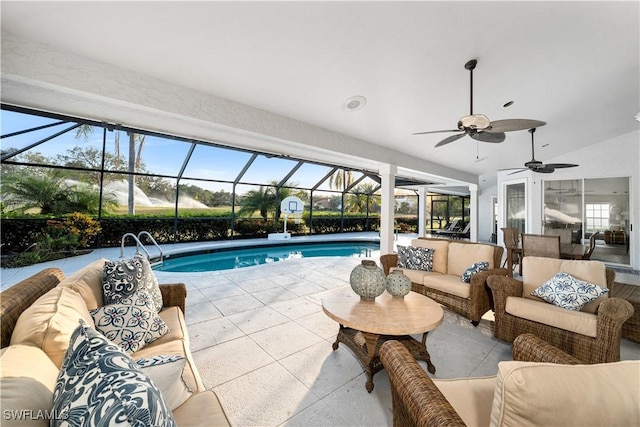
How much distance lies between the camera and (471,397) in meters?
1.34

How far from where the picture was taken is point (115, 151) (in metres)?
8.01

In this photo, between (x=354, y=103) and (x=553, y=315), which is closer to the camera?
(x=553, y=315)

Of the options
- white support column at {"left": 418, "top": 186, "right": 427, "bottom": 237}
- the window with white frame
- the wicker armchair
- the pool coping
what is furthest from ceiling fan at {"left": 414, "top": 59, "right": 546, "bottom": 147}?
white support column at {"left": 418, "top": 186, "right": 427, "bottom": 237}

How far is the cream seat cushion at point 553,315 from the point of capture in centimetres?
219

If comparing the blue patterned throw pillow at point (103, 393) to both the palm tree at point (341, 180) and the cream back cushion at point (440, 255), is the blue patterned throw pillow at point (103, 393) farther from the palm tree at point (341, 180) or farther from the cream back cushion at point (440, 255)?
the palm tree at point (341, 180)

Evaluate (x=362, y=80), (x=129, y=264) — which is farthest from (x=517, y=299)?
(x=129, y=264)

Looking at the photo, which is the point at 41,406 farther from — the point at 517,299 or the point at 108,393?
the point at 517,299

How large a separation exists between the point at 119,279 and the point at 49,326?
1.00 meters

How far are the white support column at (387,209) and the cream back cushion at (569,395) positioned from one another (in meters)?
5.37

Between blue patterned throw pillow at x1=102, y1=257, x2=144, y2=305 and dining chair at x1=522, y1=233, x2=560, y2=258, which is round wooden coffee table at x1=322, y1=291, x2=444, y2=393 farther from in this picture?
dining chair at x1=522, y1=233, x2=560, y2=258

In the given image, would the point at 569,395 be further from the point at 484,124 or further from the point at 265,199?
the point at 265,199

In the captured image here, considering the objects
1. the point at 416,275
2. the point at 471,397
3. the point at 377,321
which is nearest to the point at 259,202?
the point at 416,275

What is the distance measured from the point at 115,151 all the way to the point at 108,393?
9596 millimetres

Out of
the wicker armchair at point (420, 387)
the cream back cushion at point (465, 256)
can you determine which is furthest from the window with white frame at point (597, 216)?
the wicker armchair at point (420, 387)
